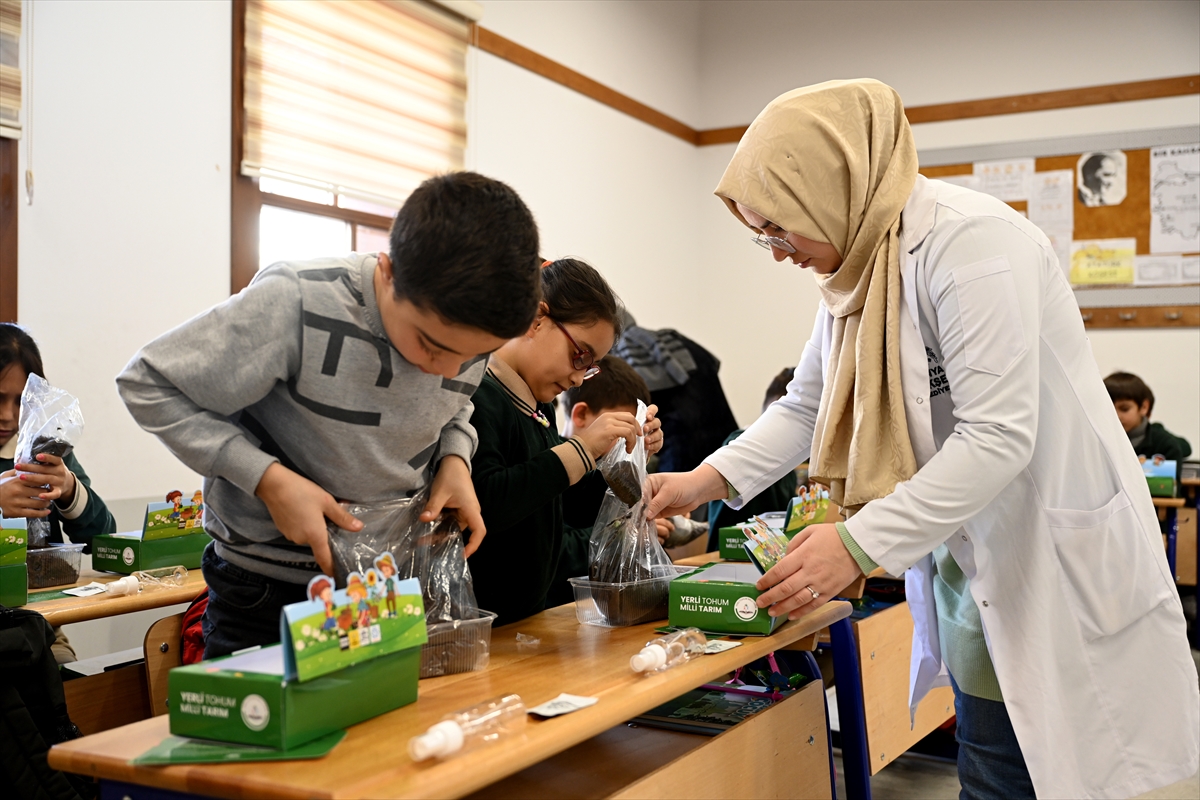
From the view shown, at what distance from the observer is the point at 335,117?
4.16m

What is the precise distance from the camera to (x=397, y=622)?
1082 mm

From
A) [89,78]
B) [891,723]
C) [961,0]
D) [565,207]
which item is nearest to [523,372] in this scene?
[891,723]

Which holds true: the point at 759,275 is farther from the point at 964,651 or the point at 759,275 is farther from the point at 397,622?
the point at 397,622

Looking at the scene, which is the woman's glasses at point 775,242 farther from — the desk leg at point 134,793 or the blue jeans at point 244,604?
the desk leg at point 134,793

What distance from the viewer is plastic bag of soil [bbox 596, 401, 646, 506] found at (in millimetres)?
1646

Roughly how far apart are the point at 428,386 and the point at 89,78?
2.62 meters

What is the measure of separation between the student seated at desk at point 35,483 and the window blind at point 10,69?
2.53 feet

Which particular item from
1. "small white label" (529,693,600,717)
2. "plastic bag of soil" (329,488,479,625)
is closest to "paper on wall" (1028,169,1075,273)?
"plastic bag of soil" (329,488,479,625)

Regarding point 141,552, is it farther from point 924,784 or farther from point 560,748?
point 924,784

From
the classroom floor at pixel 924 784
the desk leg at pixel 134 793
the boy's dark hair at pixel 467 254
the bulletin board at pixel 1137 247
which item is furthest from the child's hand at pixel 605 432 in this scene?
the bulletin board at pixel 1137 247

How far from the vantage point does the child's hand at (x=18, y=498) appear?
2.28 metres

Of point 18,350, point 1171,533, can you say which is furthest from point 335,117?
point 1171,533

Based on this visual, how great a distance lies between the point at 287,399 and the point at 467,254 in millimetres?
294

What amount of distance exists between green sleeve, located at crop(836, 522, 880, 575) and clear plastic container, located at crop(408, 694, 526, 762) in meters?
0.52
